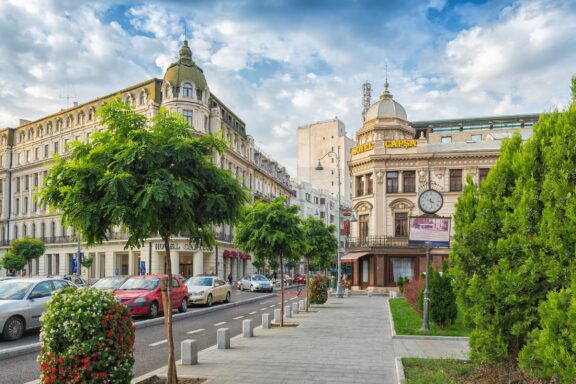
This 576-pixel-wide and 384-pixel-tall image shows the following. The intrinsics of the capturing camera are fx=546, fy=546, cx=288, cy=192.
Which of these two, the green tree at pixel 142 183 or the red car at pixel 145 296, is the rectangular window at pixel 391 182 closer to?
the red car at pixel 145 296

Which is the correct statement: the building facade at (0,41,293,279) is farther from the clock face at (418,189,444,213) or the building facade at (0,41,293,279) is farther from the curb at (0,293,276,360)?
the clock face at (418,189,444,213)

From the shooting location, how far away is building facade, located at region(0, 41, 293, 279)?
170ft

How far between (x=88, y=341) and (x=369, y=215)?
131ft

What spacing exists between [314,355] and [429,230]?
6.50m

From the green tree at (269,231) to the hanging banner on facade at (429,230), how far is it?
3957 mm

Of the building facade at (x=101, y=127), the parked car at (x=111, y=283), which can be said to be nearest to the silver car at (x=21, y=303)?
the parked car at (x=111, y=283)

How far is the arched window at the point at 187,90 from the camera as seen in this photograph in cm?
5138

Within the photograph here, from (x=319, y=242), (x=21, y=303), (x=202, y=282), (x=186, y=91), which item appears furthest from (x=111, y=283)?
(x=186, y=91)

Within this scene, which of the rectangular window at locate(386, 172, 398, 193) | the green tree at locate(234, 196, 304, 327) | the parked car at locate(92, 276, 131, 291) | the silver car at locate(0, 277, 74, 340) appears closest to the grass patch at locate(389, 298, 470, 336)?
the green tree at locate(234, 196, 304, 327)

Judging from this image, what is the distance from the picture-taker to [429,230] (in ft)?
52.4

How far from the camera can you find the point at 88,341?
6469 mm

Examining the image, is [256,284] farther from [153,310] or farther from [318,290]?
[153,310]

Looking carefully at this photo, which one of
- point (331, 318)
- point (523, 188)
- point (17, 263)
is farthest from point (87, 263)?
point (523, 188)

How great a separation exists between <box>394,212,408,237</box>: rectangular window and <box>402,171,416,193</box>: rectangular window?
6.53 ft
